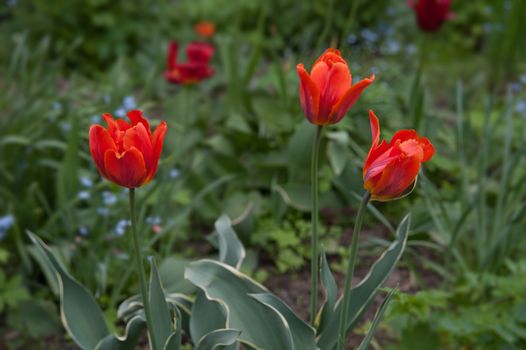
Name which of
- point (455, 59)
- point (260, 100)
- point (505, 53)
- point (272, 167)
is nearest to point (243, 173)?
point (272, 167)

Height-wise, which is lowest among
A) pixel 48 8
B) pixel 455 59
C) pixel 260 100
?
pixel 455 59

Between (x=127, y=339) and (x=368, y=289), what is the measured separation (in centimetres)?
53

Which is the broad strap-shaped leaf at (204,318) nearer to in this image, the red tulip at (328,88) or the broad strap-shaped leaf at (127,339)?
the broad strap-shaped leaf at (127,339)

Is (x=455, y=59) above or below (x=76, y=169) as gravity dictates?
below

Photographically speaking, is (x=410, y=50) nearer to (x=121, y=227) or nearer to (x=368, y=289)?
(x=121, y=227)

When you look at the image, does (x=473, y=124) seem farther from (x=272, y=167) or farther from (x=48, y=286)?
(x=48, y=286)

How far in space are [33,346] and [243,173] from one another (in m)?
1.00

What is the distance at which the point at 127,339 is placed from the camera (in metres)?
1.55

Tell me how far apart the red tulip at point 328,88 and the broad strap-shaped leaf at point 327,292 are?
0.30 meters

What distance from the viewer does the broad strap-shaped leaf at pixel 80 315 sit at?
60.7 inches

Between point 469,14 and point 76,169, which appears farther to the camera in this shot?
point 469,14

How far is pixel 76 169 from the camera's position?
7.67 feet

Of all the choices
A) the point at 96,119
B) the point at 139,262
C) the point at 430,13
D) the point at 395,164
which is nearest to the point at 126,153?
the point at 139,262

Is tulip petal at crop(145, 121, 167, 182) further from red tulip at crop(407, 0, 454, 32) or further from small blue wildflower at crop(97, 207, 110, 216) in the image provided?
red tulip at crop(407, 0, 454, 32)
